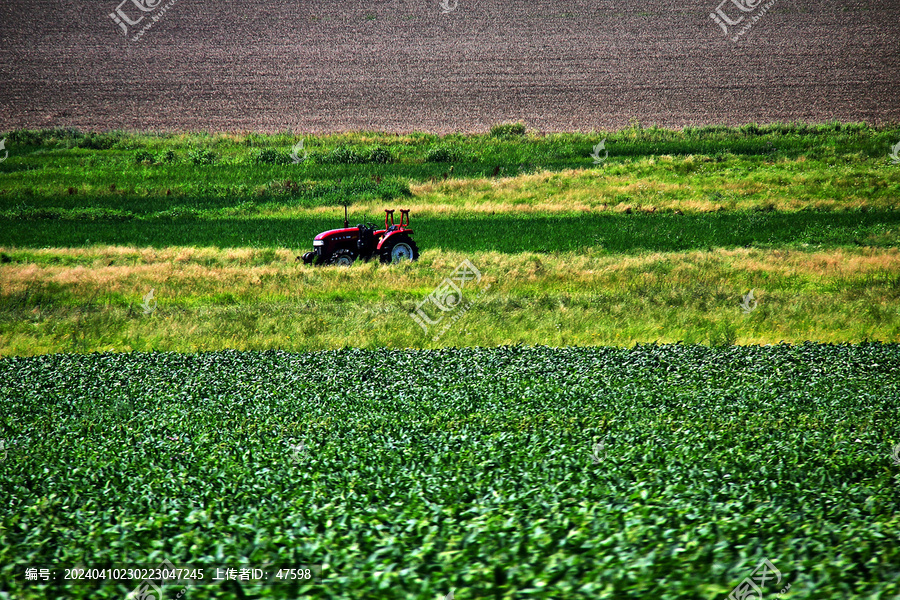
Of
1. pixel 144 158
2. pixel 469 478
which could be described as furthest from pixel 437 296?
pixel 144 158

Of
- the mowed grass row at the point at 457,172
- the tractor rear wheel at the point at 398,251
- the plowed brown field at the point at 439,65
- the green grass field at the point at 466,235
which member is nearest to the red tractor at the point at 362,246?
the tractor rear wheel at the point at 398,251

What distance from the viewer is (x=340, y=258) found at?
23.5 metres

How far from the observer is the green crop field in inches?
215

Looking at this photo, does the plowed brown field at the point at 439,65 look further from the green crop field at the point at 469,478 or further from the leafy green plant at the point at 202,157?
the green crop field at the point at 469,478

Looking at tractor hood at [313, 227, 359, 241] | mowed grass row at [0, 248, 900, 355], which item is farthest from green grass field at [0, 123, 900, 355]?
tractor hood at [313, 227, 359, 241]

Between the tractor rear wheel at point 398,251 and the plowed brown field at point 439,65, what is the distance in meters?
34.9

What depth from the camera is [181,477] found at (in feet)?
24.5

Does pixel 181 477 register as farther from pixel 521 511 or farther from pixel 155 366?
pixel 155 366

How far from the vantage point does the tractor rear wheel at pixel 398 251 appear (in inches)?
915

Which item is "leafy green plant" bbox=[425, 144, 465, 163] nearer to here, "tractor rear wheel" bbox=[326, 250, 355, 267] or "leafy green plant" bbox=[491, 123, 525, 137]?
"leafy green plant" bbox=[491, 123, 525, 137]

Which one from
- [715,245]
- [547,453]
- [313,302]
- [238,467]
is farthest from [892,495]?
[715,245]

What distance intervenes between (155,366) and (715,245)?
2265 centimetres

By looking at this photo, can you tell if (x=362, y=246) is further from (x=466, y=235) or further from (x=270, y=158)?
(x=270, y=158)

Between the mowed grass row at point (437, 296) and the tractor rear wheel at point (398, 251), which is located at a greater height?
the tractor rear wheel at point (398, 251)
